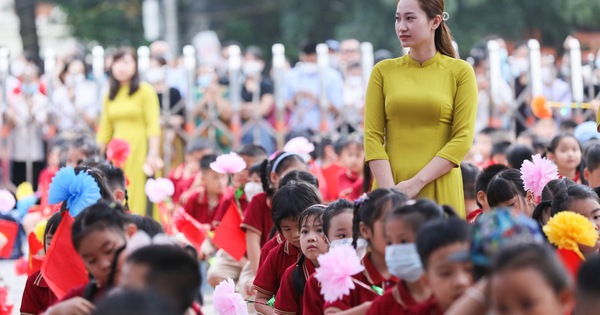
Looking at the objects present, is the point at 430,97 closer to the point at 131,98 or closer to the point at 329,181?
the point at 329,181

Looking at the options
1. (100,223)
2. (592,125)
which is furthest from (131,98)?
(100,223)

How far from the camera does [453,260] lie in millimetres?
3756

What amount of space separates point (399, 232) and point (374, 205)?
515mm

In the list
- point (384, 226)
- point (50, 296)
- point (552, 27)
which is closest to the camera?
point (384, 226)

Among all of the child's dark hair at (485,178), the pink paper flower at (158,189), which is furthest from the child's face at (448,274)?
the pink paper flower at (158,189)

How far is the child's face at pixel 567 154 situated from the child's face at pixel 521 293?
5084 millimetres

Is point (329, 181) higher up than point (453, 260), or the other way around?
point (453, 260)

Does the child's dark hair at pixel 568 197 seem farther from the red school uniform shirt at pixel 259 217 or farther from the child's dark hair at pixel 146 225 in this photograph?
the red school uniform shirt at pixel 259 217

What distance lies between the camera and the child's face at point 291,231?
6207 mm

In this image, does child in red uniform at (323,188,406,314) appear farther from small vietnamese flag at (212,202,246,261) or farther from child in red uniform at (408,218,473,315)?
small vietnamese flag at (212,202,246,261)

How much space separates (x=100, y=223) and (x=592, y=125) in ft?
22.3

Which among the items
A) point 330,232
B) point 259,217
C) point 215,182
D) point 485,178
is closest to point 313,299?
point 330,232

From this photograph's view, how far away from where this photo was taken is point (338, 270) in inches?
177

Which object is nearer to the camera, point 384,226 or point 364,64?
point 384,226
